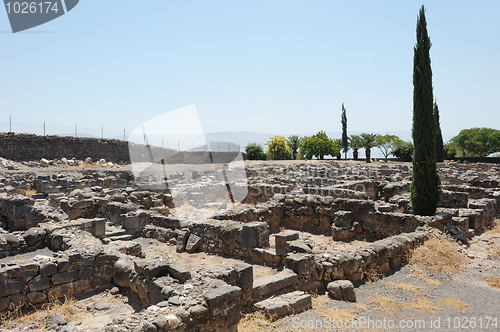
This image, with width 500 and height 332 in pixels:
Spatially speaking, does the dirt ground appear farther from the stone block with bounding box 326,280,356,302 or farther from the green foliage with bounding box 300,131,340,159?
the green foliage with bounding box 300,131,340,159

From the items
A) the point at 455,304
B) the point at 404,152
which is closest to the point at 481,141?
the point at 404,152

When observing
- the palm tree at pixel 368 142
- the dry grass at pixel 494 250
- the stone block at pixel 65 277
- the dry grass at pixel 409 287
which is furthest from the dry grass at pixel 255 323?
the palm tree at pixel 368 142

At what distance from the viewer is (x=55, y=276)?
6.85 meters

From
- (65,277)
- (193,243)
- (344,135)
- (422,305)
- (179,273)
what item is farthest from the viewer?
(344,135)

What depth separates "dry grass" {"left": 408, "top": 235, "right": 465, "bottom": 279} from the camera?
8.36 meters

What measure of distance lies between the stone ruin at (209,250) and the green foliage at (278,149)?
4351cm

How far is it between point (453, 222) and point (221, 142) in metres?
50.2

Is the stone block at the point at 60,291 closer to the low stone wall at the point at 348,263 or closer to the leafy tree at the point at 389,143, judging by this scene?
the low stone wall at the point at 348,263

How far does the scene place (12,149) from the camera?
37688 millimetres

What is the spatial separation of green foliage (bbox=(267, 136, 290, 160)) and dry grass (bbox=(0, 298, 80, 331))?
181 feet

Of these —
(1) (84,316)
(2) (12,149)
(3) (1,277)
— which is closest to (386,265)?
(1) (84,316)

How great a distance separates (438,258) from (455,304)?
2.45 meters

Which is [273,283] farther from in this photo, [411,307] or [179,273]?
[411,307]

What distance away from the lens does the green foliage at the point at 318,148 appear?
5741 centimetres
